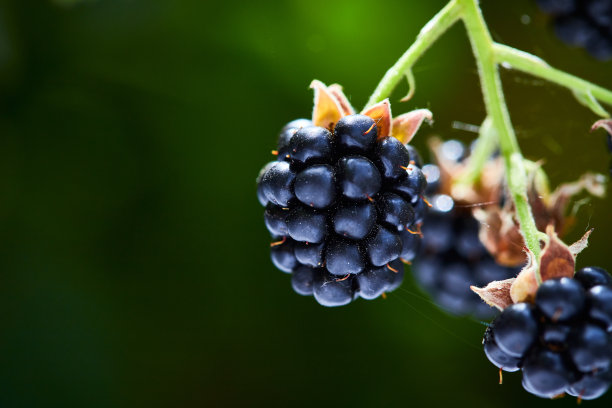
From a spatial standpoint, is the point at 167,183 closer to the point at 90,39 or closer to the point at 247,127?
the point at 247,127

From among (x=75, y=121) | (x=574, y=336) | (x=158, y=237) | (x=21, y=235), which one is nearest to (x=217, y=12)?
(x=75, y=121)

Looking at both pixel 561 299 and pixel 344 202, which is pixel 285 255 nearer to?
pixel 344 202

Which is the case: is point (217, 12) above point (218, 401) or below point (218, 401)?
above

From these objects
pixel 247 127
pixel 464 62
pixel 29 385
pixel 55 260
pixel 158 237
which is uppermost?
pixel 464 62

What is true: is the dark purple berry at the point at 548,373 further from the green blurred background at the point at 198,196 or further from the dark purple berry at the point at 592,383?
the green blurred background at the point at 198,196

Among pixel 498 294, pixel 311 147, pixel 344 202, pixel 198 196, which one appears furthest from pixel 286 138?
pixel 198 196

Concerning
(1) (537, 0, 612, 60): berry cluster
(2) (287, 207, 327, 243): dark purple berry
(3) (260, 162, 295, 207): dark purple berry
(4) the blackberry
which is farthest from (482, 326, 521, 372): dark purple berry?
(1) (537, 0, 612, 60): berry cluster

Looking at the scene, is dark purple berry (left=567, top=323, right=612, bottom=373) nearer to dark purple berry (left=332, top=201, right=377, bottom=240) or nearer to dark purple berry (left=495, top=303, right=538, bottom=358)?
dark purple berry (left=495, top=303, right=538, bottom=358)
